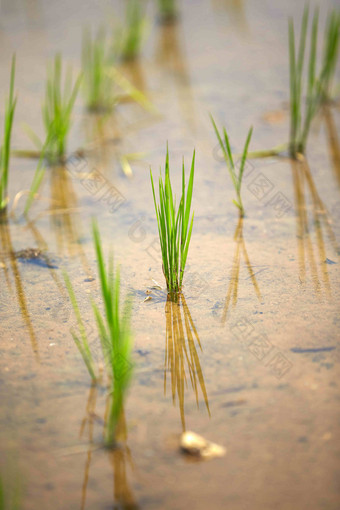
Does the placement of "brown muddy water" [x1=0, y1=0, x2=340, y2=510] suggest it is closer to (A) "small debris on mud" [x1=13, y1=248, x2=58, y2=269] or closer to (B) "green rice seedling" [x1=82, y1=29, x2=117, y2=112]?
(A) "small debris on mud" [x1=13, y1=248, x2=58, y2=269]

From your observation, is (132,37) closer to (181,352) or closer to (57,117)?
(57,117)

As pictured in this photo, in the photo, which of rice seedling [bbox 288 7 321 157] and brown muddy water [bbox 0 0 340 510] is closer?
brown muddy water [bbox 0 0 340 510]

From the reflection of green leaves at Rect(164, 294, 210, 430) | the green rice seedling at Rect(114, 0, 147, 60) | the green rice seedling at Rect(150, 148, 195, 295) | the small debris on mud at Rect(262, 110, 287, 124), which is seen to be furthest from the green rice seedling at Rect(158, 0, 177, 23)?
the reflection of green leaves at Rect(164, 294, 210, 430)

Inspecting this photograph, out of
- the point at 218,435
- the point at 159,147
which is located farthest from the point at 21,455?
→ the point at 159,147

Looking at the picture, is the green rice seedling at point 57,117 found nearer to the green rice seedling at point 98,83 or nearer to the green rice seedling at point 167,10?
the green rice seedling at point 98,83

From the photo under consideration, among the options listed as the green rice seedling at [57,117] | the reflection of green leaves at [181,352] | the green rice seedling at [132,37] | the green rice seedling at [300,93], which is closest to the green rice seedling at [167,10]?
the green rice seedling at [132,37]

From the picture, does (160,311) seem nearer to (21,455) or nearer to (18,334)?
(18,334)
